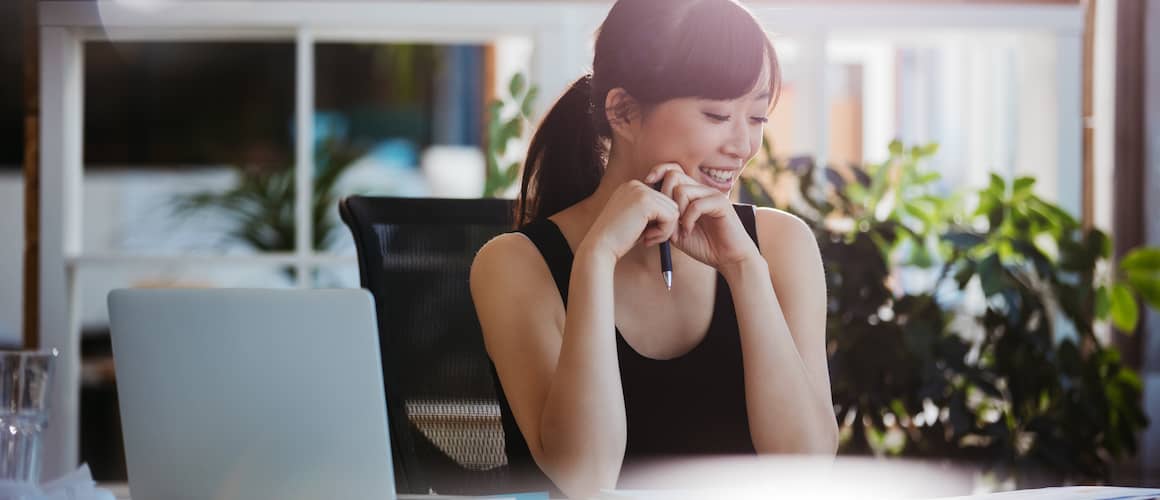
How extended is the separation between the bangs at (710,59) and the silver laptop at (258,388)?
55cm

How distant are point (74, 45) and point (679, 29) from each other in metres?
2.11

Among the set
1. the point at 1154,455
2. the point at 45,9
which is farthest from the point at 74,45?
the point at 1154,455

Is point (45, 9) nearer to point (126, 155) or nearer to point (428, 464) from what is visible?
point (428, 464)

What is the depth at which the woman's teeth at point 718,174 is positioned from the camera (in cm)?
141

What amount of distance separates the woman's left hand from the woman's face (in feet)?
0.08

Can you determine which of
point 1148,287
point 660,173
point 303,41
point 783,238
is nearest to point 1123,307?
point 1148,287

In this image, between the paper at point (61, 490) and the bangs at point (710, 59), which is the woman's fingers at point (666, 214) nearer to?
the bangs at point (710, 59)

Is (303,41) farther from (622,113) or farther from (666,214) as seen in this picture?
(666,214)

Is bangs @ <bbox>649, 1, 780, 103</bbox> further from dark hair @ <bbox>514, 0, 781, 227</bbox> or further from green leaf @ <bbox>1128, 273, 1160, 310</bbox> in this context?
green leaf @ <bbox>1128, 273, 1160, 310</bbox>

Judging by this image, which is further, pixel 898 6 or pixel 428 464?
pixel 898 6

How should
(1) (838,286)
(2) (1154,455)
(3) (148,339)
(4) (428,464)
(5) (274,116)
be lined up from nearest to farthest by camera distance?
(3) (148,339)
(4) (428,464)
(1) (838,286)
(2) (1154,455)
(5) (274,116)

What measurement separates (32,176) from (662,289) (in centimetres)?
205

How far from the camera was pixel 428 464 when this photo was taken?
1.68 meters

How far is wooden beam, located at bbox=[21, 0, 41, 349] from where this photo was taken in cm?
288
